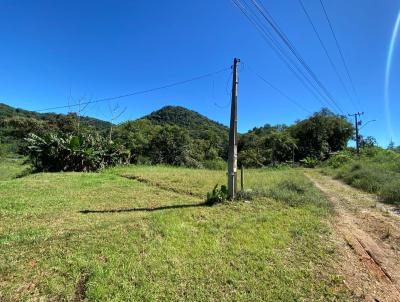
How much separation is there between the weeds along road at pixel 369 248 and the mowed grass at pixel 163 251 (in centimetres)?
30

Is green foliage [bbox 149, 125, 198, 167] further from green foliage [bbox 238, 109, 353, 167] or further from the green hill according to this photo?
the green hill

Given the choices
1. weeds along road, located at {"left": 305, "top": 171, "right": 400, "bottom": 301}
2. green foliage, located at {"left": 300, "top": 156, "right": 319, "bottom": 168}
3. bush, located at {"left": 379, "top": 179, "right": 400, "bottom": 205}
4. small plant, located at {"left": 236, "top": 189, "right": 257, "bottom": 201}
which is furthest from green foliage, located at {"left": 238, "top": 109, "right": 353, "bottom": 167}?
weeds along road, located at {"left": 305, "top": 171, "right": 400, "bottom": 301}

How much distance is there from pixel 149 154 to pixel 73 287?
937 inches

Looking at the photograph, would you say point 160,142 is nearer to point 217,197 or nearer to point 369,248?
point 217,197

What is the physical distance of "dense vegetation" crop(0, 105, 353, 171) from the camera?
640 inches

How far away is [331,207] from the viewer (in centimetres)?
861

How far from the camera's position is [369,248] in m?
5.66

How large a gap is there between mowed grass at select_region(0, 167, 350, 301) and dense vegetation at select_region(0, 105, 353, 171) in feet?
27.4

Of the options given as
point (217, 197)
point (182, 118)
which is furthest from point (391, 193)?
point (182, 118)

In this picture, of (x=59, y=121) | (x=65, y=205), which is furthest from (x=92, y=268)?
(x=59, y=121)

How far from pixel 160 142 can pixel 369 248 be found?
22.7 meters

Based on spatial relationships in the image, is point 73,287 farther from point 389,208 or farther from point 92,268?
point 389,208

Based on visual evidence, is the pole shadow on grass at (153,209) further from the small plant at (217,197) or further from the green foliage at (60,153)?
the green foliage at (60,153)

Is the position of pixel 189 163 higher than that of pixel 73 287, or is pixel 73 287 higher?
pixel 189 163
